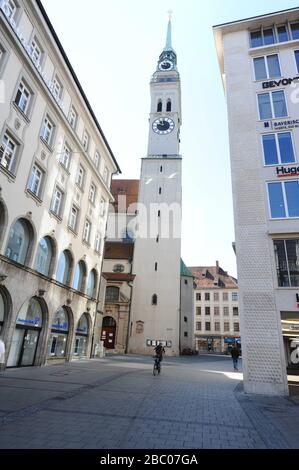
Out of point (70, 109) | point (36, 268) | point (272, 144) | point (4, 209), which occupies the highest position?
point (70, 109)

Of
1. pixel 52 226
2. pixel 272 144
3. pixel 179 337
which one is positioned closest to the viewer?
pixel 272 144

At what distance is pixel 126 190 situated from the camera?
177ft

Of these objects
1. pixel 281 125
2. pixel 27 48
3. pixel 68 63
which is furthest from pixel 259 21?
pixel 27 48

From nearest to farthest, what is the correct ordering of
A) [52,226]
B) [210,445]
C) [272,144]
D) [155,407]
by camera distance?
[210,445] → [155,407] → [272,144] → [52,226]

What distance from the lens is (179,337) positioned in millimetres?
39531

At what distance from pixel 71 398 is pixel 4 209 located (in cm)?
992

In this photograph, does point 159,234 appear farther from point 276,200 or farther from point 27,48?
point 27,48

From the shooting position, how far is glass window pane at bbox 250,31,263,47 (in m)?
19.0

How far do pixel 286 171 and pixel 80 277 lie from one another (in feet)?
56.7

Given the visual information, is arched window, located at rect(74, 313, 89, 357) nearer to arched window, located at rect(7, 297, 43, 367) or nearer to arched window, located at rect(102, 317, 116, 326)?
arched window, located at rect(7, 297, 43, 367)

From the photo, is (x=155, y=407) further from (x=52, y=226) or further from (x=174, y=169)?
(x=174, y=169)

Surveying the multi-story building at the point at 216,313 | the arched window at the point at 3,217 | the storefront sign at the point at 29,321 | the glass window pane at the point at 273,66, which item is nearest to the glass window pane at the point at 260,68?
the glass window pane at the point at 273,66

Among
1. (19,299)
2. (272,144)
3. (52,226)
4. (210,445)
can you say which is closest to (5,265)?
(19,299)

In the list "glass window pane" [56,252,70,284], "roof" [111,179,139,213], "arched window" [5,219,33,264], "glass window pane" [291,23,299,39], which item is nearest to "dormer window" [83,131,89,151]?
"glass window pane" [56,252,70,284]
